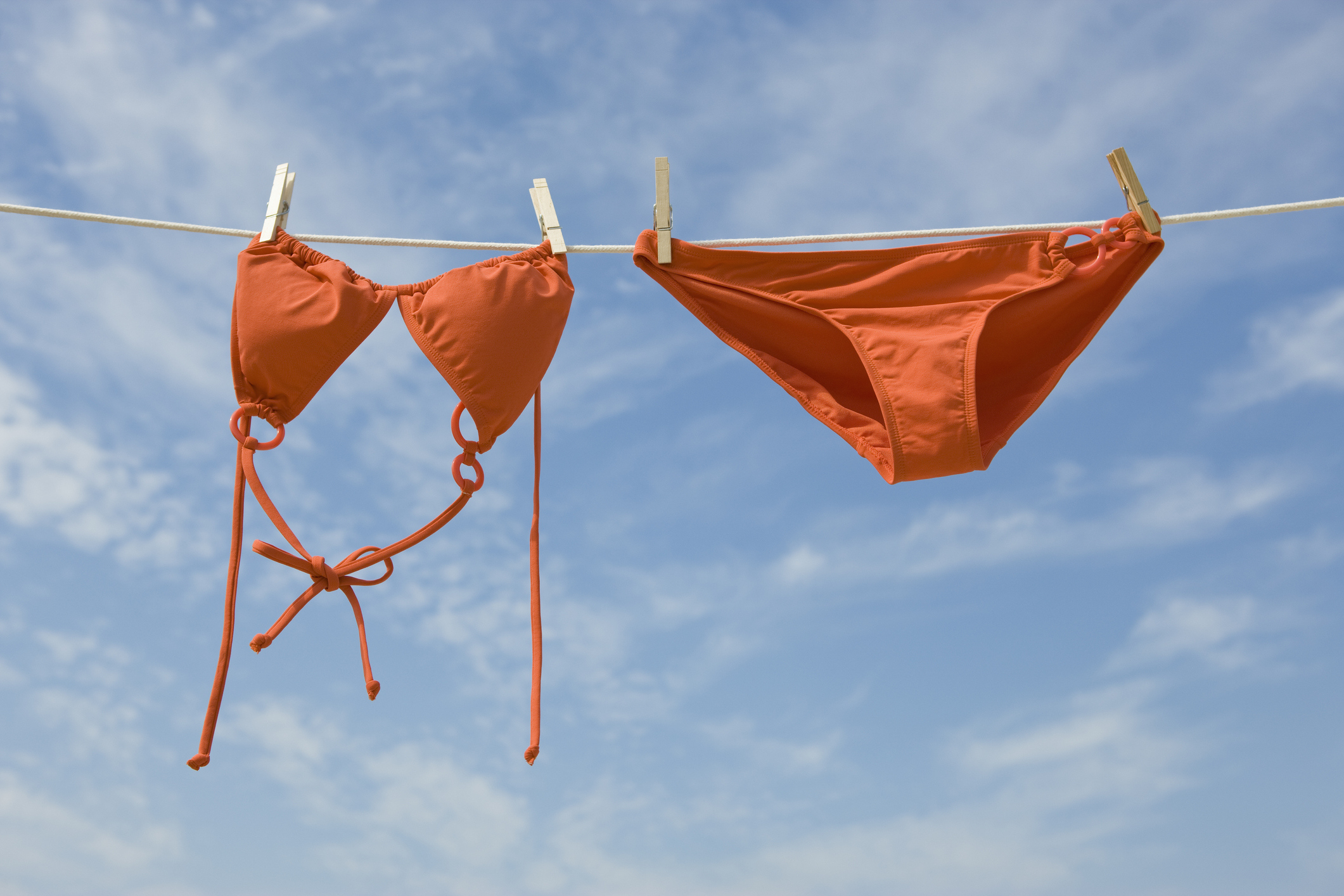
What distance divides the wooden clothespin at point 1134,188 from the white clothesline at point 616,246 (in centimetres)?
5

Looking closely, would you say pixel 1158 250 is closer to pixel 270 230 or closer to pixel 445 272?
pixel 445 272

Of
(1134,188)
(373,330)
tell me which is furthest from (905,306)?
(373,330)

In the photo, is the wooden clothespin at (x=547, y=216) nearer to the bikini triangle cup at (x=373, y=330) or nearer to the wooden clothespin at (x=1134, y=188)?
the bikini triangle cup at (x=373, y=330)

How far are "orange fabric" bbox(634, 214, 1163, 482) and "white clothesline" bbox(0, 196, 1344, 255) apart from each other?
0.51 feet

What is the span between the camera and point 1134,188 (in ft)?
12.1

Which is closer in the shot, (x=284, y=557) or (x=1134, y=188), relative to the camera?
(x=284, y=557)

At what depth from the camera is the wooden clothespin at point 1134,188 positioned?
12.0 ft

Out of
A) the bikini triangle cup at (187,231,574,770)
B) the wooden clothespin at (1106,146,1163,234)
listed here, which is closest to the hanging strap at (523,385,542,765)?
the bikini triangle cup at (187,231,574,770)

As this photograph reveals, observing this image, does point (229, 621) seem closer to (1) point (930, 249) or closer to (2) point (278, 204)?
(2) point (278, 204)

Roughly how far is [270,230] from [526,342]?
0.89 m

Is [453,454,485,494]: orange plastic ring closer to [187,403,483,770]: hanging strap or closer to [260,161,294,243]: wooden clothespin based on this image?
[187,403,483,770]: hanging strap

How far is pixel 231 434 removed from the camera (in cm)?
340

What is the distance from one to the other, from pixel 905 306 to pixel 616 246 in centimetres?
99

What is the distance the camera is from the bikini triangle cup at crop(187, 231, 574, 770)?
338 centimetres
